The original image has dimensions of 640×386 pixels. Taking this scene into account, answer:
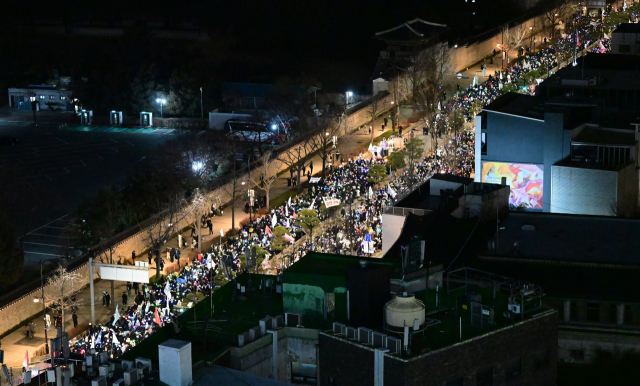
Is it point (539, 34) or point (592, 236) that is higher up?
point (539, 34)

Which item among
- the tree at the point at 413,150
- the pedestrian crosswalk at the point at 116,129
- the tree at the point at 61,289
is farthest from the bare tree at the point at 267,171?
the pedestrian crosswalk at the point at 116,129

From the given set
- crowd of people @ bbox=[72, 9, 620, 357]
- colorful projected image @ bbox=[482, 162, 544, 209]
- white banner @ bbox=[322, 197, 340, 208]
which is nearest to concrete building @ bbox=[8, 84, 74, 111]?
crowd of people @ bbox=[72, 9, 620, 357]

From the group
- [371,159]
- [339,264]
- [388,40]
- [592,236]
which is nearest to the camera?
[339,264]

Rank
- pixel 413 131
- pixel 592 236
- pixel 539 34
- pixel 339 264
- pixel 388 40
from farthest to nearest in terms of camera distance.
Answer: pixel 539 34
pixel 388 40
pixel 413 131
pixel 592 236
pixel 339 264

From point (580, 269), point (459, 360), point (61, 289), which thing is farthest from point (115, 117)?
point (459, 360)

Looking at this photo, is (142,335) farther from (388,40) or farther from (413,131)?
(388,40)

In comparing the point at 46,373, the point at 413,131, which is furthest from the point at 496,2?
the point at 46,373

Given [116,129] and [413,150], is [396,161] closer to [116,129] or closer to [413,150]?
[413,150]
